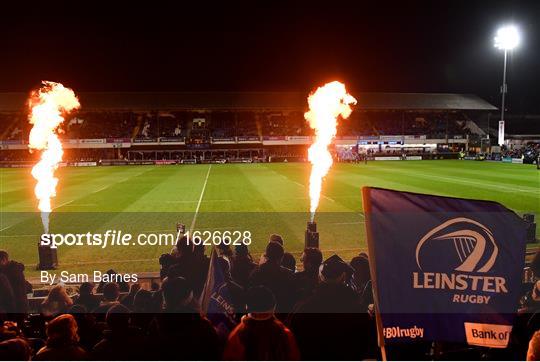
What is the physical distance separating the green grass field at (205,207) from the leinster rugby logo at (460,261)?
874cm

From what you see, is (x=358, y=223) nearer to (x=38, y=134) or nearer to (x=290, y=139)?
(x=38, y=134)

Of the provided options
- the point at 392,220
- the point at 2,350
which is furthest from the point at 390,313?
the point at 2,350

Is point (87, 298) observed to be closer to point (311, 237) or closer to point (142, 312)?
point (142, 312)

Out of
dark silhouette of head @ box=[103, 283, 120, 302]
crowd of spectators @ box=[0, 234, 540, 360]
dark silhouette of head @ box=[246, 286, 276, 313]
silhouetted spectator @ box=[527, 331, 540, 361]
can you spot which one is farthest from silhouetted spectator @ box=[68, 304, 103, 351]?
silhouetted spectator @ box=[527, 331, 540, 361]

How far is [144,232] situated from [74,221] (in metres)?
3.84

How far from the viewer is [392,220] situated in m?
3.30

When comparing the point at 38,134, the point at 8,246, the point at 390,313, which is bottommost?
the point at 8,246

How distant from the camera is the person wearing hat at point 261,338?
142 inches

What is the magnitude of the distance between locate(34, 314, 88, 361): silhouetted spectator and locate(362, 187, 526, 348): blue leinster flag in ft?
8.24

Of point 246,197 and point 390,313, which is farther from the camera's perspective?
point 246,197

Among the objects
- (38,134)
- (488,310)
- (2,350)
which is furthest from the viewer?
(38,134)

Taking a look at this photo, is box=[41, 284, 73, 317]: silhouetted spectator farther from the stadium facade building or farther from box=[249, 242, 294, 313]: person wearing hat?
the stadium facade building

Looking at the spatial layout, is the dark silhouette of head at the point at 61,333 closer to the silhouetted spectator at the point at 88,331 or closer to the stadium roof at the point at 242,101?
the silhouetted spectator at the point at 88,331

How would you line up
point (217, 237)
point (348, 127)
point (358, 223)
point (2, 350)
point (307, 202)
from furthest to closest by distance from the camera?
point (348, 127) < point (307, 202) < point (358, 223) < point (217, 237) < point (2, 350)
